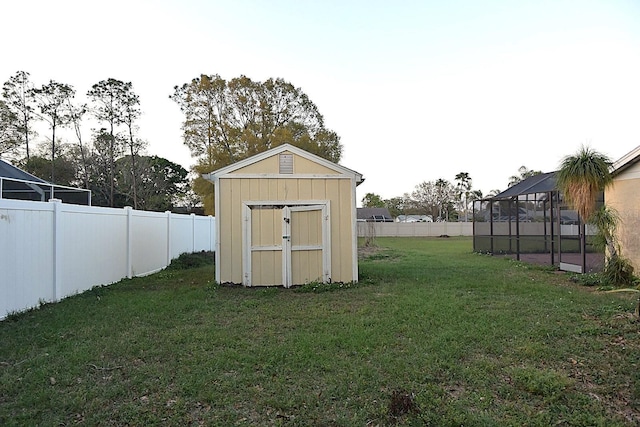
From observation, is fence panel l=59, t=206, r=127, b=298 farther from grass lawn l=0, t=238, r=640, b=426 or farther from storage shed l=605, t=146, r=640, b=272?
storage shed l=605, t=146, r=640, b=272

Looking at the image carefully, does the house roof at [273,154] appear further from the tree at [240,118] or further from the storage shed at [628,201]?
the tree at [240,118]

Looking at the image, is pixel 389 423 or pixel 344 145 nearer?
pixel 389 423

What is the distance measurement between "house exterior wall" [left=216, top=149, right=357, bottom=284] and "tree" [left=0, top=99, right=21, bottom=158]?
21.5 m

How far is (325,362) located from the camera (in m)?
3.82

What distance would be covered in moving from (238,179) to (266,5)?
4320 millimetres

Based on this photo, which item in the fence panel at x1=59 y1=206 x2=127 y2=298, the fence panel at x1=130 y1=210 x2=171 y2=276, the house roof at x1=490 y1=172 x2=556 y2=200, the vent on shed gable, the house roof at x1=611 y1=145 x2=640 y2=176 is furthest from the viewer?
the house roof at x1=490 y1=172 x2=556 y2=200

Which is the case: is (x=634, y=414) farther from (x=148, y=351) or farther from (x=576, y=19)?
(x=576, y=19)

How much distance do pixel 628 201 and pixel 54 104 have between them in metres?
26.9

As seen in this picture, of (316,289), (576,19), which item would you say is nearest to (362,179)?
(316,289)

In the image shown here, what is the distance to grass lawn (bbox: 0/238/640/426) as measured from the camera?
2.93 m

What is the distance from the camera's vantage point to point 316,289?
7.78 m

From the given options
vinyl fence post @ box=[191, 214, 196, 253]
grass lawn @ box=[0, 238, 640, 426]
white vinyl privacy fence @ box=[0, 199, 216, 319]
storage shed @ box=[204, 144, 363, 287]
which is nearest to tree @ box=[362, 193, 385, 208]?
vinyl fence post @ box=[191, 214, 196, 253]

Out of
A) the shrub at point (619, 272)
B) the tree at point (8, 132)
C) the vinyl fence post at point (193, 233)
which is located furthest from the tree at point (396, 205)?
the shrub at point (619, 272)

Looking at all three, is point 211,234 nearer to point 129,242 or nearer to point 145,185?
point 129,242
